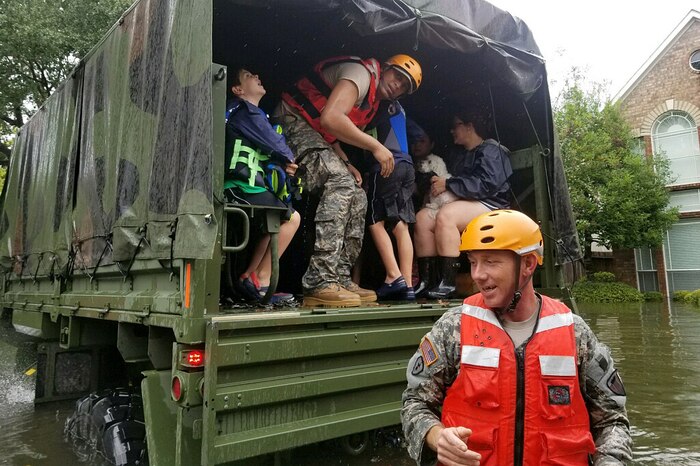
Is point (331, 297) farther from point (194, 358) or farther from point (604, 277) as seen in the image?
point (604, 277)

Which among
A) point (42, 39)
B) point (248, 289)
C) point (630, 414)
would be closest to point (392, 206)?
point (248, 289)

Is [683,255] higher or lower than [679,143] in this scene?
lower

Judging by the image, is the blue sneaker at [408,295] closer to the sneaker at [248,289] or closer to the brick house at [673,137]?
the sneaker at [248,289]

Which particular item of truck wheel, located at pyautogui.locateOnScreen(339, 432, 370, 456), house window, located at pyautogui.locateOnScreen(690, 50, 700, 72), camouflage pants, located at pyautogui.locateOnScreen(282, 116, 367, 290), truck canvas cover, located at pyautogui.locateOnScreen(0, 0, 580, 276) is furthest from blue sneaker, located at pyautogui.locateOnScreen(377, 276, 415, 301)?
house window, located at pyautogui.locateOnScreen(690, 50, 700, 72)

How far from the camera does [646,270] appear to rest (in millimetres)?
20922

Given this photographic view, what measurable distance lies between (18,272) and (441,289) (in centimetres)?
459

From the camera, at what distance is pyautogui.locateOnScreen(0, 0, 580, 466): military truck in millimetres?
2463

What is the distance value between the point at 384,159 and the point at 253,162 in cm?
121

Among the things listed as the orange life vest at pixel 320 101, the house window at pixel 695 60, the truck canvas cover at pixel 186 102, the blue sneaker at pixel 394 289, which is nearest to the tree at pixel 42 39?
the truck canvas cover at pixel 186 102

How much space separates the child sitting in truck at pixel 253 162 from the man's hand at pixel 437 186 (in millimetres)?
1637

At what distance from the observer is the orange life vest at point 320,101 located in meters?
3.98

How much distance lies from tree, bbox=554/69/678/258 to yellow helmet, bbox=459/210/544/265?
17860 mm

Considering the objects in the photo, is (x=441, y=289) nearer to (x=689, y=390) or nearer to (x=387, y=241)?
(x=387, y=241)

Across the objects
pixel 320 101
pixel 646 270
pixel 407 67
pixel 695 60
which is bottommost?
pixel 646 270
